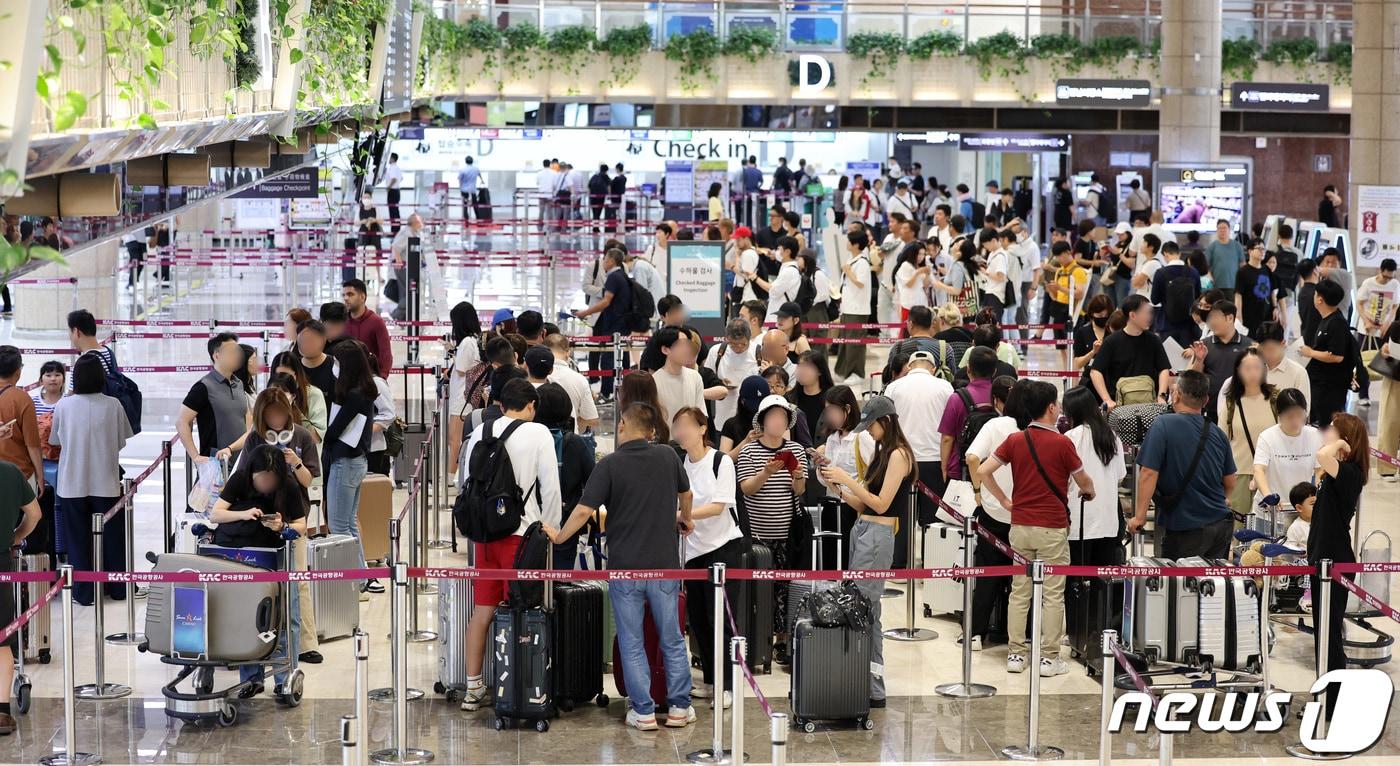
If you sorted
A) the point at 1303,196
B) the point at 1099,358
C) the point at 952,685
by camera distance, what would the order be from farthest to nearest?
1. the point at 1303,196
2. the point at 1099,358
3. the point at 952,685

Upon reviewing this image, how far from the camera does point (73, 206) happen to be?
327 inches

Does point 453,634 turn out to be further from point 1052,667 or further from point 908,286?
point 908,286

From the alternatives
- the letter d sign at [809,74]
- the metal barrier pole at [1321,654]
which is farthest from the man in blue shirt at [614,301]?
the letter d sign at [809,74]

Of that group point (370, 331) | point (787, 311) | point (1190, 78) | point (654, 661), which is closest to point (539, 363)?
point (654, 661)

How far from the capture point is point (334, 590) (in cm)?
995

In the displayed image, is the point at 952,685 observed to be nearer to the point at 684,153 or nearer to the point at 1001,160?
the point at 684,153

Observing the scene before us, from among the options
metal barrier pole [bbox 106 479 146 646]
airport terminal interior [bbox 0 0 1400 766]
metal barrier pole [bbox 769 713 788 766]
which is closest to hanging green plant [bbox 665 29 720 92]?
airport terminal interior [bbox 0 0 1400 766]

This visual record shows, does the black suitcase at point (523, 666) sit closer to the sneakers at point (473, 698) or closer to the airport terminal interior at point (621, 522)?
the airport terminal interior at point (621, 522)

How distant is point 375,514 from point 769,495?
3.12 metres

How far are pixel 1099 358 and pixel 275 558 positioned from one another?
6067mm

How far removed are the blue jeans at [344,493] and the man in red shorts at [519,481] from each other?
2.18 metres

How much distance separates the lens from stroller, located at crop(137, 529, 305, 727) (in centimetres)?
823

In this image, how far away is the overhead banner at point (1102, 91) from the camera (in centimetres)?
3159

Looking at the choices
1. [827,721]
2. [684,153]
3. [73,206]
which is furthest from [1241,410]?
[684,153]
